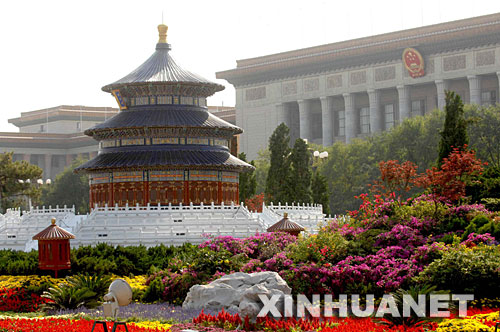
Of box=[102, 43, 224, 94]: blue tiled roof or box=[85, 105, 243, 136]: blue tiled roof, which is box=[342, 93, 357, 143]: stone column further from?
box=[85, 105, 243, 136]: blue tiled roof

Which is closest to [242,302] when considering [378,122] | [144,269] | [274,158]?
[144,269]

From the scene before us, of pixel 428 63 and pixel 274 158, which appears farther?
pixel 428 63

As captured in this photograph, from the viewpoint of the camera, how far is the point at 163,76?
6000 cm

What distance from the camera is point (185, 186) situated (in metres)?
57.3

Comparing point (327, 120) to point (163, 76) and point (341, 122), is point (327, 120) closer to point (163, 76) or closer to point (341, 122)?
point (341, 122)

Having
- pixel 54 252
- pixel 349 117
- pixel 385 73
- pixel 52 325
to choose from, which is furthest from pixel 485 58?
pixel 52 325

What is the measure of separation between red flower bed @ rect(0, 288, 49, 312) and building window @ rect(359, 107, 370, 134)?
3717 inches

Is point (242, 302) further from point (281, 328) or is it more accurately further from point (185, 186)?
point (185, 186)

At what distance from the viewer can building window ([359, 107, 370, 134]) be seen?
122000 mm

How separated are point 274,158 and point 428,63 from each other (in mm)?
46235

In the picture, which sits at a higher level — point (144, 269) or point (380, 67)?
point (380, 67)

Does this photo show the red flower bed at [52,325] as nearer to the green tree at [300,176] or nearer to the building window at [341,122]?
the green tree at [300,176]

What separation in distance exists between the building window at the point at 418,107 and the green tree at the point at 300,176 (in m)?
53.6

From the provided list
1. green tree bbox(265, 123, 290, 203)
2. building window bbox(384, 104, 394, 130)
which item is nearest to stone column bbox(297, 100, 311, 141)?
building window bbox(384, 104, 394, 130)
